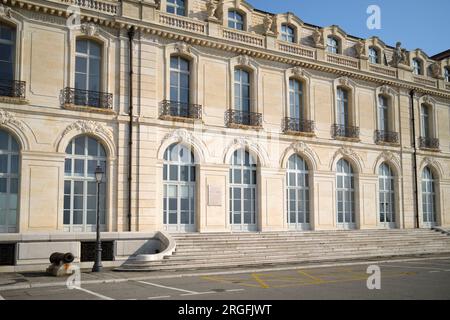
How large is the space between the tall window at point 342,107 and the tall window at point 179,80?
30.1 feet

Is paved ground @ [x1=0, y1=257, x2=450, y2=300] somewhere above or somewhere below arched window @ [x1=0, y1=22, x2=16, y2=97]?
below

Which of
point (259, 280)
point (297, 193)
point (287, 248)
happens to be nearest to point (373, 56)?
point (297, 193)

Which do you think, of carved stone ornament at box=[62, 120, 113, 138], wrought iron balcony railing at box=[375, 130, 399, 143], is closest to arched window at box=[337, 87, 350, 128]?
wrought iron balcony railing at box=[375, 130, 399, 143]

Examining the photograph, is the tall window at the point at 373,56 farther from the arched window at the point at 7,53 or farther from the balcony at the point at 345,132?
the arched window at the point at 7,53

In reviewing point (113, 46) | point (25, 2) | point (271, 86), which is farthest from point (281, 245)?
point (25, 2)

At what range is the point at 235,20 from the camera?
24203mm

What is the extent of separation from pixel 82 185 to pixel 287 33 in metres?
13.3

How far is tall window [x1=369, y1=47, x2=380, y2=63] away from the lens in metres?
29.2

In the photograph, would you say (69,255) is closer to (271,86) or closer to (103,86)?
(103,86)

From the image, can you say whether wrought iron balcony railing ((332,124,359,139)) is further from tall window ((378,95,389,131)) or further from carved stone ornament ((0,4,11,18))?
carved stone ornament ((0,4,11,18))

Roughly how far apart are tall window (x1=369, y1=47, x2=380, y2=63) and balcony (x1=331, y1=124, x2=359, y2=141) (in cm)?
487

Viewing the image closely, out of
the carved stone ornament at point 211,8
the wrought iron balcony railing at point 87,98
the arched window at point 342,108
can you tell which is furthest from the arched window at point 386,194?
the wrought iron balcony railing at point 87,98
